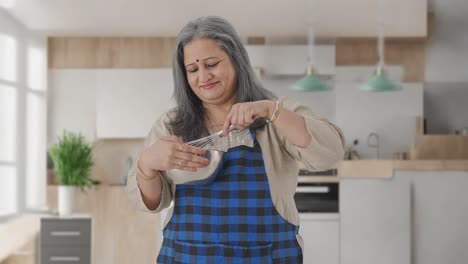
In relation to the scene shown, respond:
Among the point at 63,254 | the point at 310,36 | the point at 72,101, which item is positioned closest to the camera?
the point at 63,254

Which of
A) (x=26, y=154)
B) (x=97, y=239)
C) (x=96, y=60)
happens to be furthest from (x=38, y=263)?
(x=96, y=60)

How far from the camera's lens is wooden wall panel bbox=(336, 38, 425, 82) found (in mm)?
6547

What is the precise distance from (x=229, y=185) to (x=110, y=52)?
5082 mm

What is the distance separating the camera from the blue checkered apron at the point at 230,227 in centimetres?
148

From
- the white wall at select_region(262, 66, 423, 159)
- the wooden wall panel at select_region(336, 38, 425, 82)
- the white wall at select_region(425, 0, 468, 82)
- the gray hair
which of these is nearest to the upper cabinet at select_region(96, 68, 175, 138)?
the white wall at select_region(262, 66, 423, 159)

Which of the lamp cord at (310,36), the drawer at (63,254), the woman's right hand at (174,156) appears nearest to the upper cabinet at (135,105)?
the drawer at (63,254)

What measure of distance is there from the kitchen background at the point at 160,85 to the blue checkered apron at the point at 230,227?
410 cm

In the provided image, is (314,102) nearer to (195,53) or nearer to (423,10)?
(423,10)

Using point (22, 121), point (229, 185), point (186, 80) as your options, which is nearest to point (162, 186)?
point (229, 185)

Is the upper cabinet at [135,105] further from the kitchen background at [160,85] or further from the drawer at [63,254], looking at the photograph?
the drawer at [63,254]

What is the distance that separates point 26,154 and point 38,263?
3.22ft

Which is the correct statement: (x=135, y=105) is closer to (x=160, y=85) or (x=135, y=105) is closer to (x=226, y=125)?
(x=160, y=85)

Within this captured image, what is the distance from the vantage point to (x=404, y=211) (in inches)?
186

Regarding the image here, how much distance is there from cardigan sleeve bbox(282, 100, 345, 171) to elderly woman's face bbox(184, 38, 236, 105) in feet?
0.52
